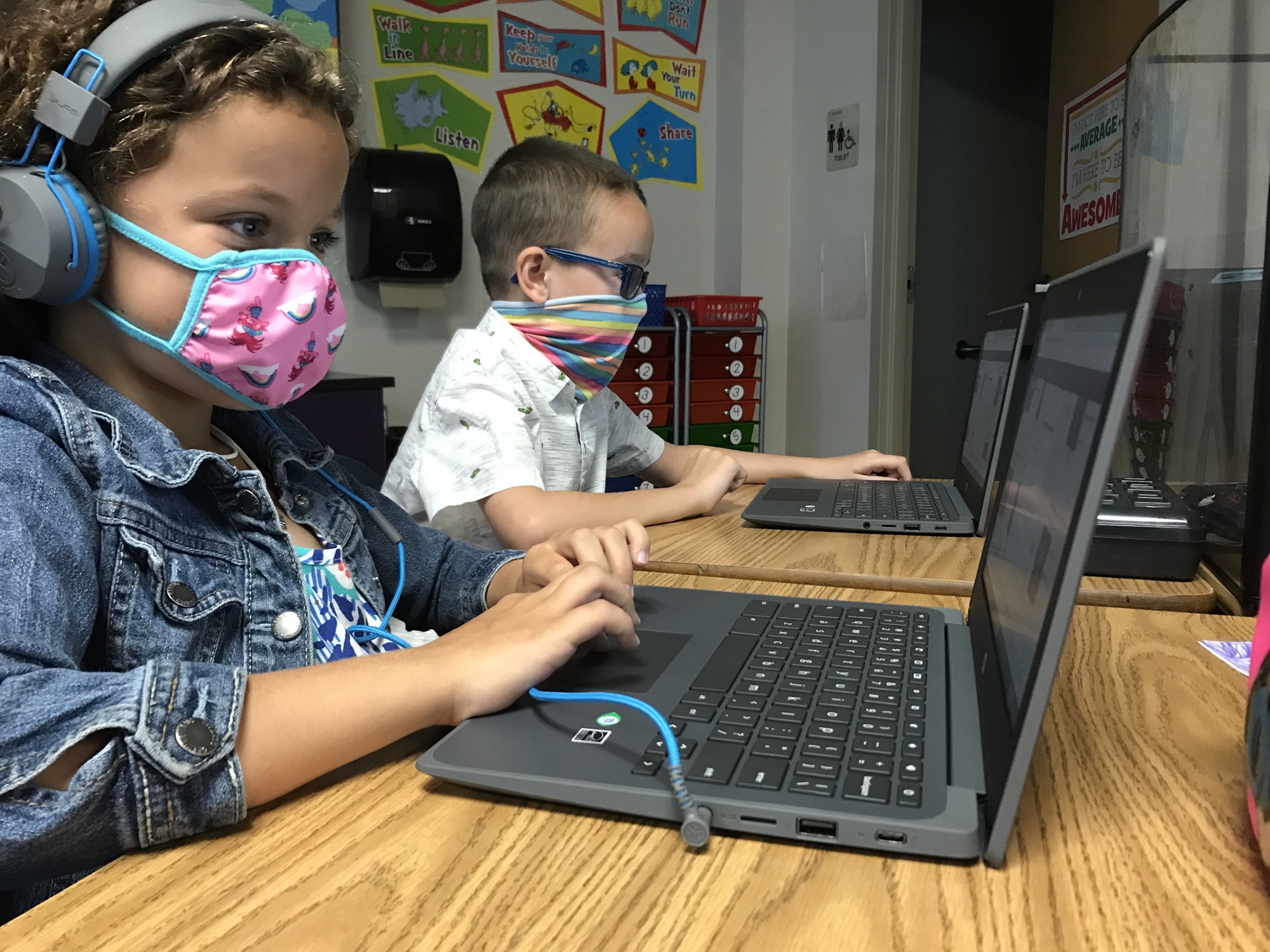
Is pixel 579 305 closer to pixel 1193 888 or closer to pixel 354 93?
pixel 354 93

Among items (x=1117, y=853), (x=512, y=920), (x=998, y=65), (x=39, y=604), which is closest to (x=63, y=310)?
(x=39, y=604)

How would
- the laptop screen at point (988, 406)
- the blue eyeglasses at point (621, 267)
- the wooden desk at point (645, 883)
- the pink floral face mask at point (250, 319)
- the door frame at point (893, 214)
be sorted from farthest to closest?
the door frame at point (893, 214) < the blue eyeglasses at point (621, 267) < the laptop screen at point (988, 406) < the pink floral face mask at point (250, 319) < the wooden desk at point (645, 883)

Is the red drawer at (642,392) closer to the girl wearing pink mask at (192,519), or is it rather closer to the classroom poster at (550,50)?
the classroom poster at (550,50)

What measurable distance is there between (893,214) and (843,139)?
0.99 ft

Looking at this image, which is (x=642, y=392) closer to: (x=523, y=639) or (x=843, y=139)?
(x=843, y=139)

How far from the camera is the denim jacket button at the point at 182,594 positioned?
1.99 feet

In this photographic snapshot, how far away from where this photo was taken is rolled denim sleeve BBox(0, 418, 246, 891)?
427 millimetres

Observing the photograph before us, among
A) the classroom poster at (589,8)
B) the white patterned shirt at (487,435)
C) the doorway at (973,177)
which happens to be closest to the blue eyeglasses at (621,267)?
the white patterned shirt at (487,435)

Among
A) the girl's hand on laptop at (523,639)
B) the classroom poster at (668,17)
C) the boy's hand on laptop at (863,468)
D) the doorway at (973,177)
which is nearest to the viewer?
the girl's hand on laptop at (523,639)

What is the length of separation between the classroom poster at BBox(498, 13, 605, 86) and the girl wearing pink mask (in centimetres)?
221

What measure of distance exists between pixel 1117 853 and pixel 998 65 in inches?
157

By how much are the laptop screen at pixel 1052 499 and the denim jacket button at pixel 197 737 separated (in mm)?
367

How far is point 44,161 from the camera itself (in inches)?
24.5

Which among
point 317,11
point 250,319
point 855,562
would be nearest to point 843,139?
point 317,11
